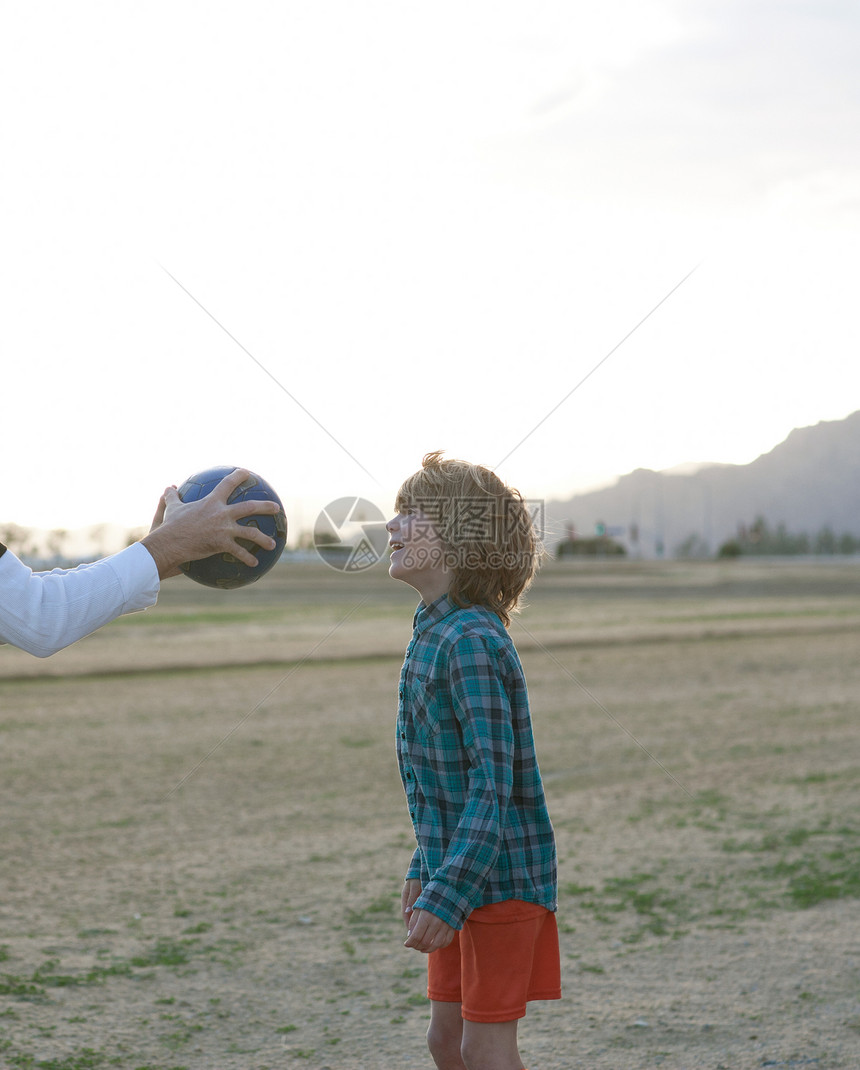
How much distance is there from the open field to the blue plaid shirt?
147cm

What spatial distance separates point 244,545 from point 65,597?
27.7 inches

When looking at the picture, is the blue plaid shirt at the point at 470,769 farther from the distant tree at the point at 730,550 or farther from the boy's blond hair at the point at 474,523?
the distant tree at the point at 730,550

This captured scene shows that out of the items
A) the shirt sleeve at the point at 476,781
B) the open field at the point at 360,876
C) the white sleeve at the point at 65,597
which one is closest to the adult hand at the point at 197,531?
the white sleeve at the point at 65,597

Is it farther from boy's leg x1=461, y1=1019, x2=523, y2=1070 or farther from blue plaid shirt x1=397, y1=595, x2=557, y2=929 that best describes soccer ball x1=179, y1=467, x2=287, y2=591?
boy's leg x1=461, y1=1019, x2=523, y2=1070

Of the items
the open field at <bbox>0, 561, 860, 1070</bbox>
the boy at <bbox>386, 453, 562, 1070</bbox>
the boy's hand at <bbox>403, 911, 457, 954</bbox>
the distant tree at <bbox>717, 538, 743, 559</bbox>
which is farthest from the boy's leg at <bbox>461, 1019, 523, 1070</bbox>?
the distant tree at <bbox>717, 538, 743, 559</bbox>

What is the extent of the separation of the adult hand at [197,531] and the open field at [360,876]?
6.57 feet

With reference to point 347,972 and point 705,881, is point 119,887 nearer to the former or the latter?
point 347,972

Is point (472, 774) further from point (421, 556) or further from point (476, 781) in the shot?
point (421, 556)

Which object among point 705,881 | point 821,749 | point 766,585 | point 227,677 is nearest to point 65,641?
point 705,881

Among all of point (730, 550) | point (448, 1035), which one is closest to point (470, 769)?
point (448, 1035)

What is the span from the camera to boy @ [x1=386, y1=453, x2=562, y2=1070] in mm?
2506

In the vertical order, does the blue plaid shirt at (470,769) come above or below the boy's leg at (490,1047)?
above

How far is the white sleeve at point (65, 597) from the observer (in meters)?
2.37

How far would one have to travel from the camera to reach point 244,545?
3.05m
